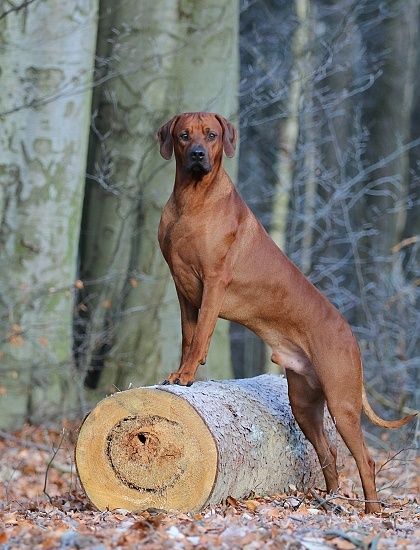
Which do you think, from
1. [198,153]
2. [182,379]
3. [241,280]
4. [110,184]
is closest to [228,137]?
[198,153]

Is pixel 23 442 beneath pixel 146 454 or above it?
beneath

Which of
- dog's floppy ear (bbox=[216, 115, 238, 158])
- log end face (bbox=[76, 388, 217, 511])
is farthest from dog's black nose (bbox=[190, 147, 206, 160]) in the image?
log end face (bbox=[76, 388, 217, 511])

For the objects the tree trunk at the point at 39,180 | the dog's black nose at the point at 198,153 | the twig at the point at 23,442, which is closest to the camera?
the dog's black nose at the point at 198,153

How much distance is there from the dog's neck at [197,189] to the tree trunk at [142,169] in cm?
527

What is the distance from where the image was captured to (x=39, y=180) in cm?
1109

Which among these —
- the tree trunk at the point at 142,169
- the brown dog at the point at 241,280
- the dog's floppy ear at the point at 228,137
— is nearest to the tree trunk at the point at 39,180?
the tree trunk at the point at 142,169

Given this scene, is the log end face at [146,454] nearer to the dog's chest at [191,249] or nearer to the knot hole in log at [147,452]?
the knot hole in log at [147,452]

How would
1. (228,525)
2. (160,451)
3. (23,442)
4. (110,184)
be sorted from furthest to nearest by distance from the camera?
(110,184), (23,442), (160,451), (228,525)

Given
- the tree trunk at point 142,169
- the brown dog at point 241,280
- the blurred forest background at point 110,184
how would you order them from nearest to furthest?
the brown dog at point 241,280
the blurred forest background at point 110,184
the tree trunk at point 142,169

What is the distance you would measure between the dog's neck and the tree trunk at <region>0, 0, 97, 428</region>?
13.0 ft

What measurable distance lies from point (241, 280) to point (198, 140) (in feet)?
3.14

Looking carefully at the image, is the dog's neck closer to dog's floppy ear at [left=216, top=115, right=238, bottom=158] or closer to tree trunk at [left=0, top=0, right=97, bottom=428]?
dog's floppy ear at [left=216, top=115, right=238, bottom=158]

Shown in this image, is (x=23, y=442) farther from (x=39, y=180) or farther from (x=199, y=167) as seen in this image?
(x=199, y=167)

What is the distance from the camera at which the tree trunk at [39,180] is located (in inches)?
431
